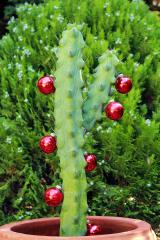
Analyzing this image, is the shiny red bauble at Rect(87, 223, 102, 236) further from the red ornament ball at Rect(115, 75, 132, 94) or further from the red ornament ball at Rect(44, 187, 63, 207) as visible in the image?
the red ornament ball at Rect(115, 75, 132, 94)

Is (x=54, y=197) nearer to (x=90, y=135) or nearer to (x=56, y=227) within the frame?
(x=56, y=227)

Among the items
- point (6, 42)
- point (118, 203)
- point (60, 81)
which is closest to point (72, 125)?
point (60, 81)

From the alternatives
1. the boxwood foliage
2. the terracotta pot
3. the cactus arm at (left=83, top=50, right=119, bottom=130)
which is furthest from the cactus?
the boxwood foliage

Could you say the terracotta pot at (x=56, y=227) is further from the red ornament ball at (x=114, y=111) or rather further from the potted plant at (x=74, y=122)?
the red ornament ball at (x=114, y=111)

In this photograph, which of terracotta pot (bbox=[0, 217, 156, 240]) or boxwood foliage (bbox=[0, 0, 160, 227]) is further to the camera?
boxwood foliage (bbox=[0, 0, 160, 227])

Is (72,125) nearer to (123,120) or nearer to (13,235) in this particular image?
(13,235)

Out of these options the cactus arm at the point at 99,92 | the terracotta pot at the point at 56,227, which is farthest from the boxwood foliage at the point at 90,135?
the cactus arm at the point at 99,92

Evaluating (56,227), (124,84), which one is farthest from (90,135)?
(124,84)
